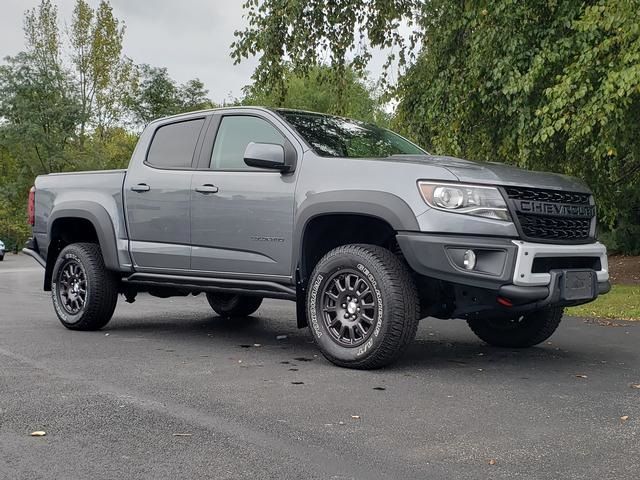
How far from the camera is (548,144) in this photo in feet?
41.3

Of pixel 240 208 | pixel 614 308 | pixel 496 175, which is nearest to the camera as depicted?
pixel 496 175

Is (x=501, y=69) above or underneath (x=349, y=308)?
above

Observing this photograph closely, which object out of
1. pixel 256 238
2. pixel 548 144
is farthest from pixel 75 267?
pixel 548 144

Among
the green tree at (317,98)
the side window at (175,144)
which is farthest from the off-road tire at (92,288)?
the green tree at (317,98)

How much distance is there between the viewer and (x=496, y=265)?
522cm

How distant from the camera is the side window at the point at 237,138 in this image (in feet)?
21.2

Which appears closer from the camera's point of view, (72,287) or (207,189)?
(207,189)

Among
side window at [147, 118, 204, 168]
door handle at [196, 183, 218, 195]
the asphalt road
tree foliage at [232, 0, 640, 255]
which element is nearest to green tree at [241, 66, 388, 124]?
tree foliage at [232, 0, 640, 255]

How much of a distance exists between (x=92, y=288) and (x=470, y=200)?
3.90 meters

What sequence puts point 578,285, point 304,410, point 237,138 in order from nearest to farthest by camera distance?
point 304,410
point 578,285
point 237,138

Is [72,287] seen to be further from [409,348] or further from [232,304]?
[409,348]

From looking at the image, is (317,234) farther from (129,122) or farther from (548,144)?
(129,122)

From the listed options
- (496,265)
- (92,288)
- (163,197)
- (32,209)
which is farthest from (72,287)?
(496,265)

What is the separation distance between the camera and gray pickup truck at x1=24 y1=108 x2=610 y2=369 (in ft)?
17.4
